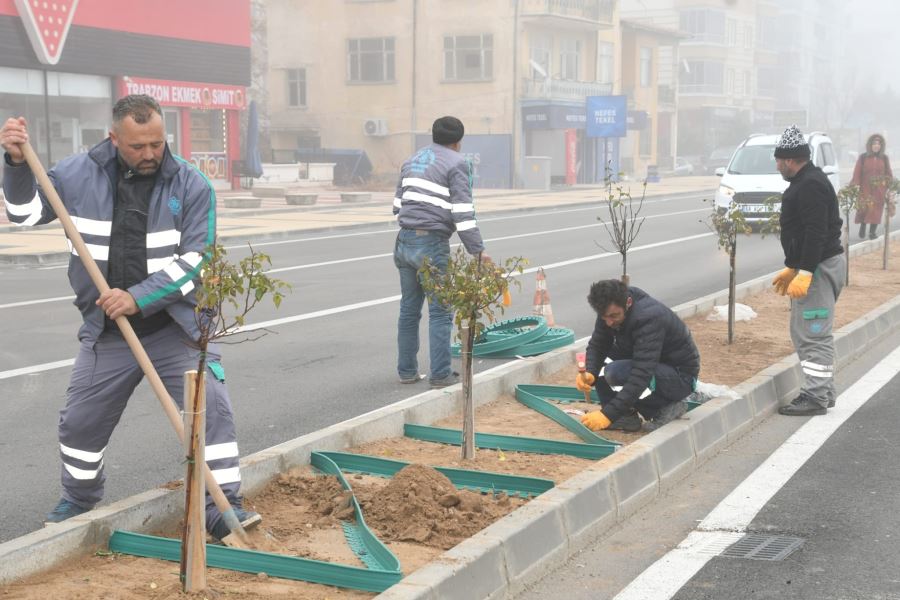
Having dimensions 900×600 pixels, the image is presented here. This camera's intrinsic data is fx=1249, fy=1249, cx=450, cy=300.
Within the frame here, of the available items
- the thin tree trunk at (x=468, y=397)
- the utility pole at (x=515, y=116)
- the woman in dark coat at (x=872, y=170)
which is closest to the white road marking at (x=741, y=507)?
the thin tree trunk at (x=468, y=397)

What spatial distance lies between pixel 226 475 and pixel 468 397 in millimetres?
1704

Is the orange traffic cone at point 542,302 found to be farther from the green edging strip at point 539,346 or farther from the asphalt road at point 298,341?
the green edging strip at point 539,346

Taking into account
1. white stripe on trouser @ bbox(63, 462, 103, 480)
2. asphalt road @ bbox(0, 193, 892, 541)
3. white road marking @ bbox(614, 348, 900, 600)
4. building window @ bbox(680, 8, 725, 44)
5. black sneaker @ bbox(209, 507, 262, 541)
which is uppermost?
building window @ bbox(680, 8, 725, 44)

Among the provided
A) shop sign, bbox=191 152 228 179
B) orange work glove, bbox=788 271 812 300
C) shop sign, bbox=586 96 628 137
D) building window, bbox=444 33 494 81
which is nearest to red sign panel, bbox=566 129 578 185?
shop sign, bbox=586 96 628 137

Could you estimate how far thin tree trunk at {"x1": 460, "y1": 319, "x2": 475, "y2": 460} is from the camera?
652cm

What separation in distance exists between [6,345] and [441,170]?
4.56m

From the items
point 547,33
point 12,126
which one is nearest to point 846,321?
point 12,126

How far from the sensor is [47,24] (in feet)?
103

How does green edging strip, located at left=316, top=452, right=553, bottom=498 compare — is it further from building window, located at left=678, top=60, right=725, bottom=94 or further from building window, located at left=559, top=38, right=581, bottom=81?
building window, located at left=678, top=60, right=725, bottom=94

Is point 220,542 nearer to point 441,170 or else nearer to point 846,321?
point 441,170

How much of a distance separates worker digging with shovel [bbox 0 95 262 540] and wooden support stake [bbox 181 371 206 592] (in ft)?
1.36

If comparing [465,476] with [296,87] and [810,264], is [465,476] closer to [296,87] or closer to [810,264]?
[810,264]

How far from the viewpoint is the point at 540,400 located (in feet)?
26.1

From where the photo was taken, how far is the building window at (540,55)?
51.5 meters
